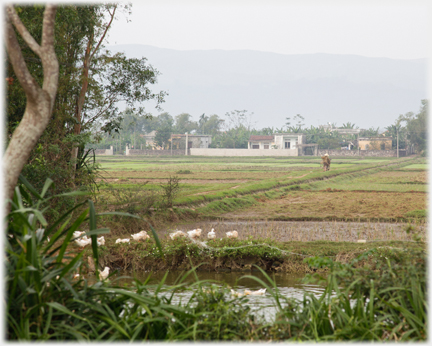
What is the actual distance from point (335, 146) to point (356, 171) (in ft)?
117

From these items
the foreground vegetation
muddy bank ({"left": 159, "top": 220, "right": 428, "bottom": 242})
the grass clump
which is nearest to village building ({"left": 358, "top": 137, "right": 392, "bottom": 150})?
the grass clump

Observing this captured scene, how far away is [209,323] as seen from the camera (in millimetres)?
2979

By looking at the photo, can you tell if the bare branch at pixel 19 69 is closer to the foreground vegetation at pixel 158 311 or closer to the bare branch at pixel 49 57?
the bare branch at pixel 49 57

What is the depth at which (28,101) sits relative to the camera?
10.8 feet

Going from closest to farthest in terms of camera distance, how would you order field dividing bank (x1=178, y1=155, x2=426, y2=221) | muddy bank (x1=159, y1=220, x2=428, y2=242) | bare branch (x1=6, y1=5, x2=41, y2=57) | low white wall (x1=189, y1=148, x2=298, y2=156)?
bare branch (x1=6, y1=5, x2=41, y2=57), muddy bank (x1=159, y1=220, x2=428, y2=242), field dividing bank (x1=178, y1=155, x2=426, y2=221), low white wall (x1=189, y1=148, x2=298, y2=156)

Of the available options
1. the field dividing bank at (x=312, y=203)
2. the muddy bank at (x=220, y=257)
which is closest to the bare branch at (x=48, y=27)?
the muddy bank at (x=220, y=257)

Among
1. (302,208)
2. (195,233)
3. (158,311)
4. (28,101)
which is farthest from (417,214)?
(28,101)

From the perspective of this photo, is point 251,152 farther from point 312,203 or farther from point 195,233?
point 195,233

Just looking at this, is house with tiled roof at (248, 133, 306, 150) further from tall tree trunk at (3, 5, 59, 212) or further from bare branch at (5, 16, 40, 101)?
bare branch at (5, 16, 40, 101)

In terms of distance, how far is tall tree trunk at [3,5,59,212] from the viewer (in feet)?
10.5

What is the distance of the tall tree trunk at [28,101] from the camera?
3.19 m

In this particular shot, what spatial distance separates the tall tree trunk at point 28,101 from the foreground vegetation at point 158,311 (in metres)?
0.22

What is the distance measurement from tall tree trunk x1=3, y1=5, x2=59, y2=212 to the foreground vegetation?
22cm

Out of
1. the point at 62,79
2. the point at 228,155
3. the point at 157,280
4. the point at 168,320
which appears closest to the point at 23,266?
the point at 168,320
